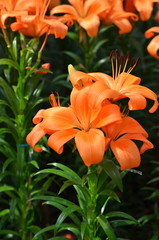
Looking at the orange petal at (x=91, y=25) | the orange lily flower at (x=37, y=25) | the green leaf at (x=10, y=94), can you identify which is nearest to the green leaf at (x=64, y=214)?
the green leaf at (x=10, y=94)

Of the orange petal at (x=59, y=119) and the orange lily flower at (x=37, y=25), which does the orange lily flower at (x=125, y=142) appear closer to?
the orange petal at (x=59, y=119)

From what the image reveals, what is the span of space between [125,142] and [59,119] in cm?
21

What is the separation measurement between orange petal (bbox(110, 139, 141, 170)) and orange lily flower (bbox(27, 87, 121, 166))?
6 cm

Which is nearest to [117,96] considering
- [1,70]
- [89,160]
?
[89,160]

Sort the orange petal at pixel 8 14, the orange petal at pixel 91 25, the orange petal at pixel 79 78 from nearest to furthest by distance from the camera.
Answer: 1. the orange petal at pixel 79 78
2. the orange petal at pixel 8 14
3. the orange petal at pixel 91 25

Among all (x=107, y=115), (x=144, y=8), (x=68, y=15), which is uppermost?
(x=107, y=115)

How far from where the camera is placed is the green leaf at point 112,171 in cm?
109

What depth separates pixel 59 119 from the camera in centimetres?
113

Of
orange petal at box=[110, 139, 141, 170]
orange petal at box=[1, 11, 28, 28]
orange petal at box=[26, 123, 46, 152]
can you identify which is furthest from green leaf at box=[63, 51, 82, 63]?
orange petal at box=[110, 139, 141, 170]

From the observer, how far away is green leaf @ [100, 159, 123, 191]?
3.58 ft

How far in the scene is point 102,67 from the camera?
2.47m

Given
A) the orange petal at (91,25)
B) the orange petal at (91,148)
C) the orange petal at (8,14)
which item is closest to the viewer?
the orange petal at (91,148)

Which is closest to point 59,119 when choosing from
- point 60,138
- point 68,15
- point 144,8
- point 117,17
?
point 60,138

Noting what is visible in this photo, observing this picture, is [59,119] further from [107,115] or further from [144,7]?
[144,7]
